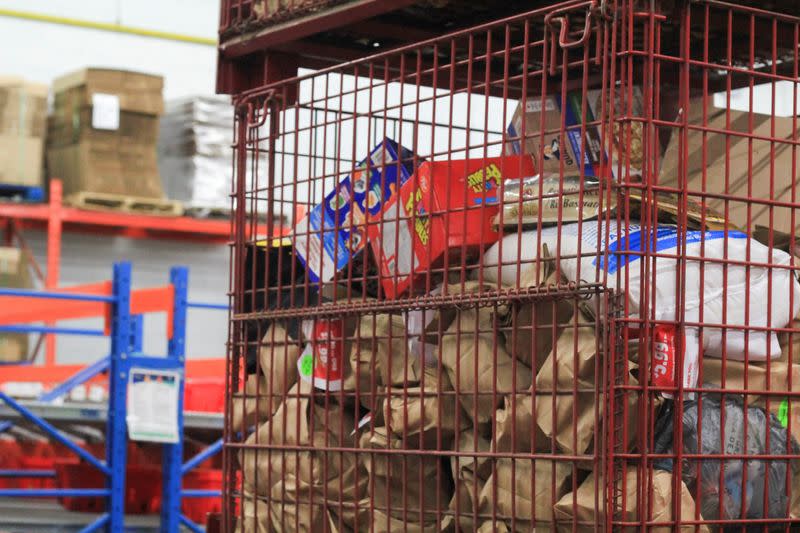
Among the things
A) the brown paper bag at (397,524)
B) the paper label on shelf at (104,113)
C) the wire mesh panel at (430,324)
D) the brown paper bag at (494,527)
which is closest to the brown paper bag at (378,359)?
the wire mesh panel at (430,324)

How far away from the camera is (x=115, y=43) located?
18.0 m

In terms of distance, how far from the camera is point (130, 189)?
14.5 m

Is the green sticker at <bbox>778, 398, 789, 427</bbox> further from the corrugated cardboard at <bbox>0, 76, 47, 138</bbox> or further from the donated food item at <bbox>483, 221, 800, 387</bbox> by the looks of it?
the corrugated cardboard at <bbox>0, 76, 47, 138</bbox>

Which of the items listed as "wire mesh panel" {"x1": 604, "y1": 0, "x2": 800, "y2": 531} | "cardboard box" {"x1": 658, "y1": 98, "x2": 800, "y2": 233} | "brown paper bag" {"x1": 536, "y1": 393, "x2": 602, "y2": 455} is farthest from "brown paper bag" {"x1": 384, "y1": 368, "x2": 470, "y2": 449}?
"cardboard box" {"x1": 658, "y1": 98, "x2": 800, "y2": 233}

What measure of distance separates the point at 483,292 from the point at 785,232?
0.73 metres

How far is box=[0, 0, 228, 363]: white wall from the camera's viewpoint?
1617 cm

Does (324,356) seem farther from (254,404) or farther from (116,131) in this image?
(116,131)

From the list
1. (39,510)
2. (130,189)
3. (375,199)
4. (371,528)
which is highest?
(130,189)

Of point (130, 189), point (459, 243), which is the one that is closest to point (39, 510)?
point (130, 189)

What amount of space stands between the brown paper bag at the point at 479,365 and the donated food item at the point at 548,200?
0.20 m

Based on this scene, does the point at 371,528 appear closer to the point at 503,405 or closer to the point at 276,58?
the point at 503,405

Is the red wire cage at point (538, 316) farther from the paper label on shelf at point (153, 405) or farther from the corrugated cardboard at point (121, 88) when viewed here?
the corrugated cardboard at point (121, 88)

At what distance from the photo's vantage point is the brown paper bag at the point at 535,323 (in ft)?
8.55

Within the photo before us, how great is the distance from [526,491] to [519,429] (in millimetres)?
120
